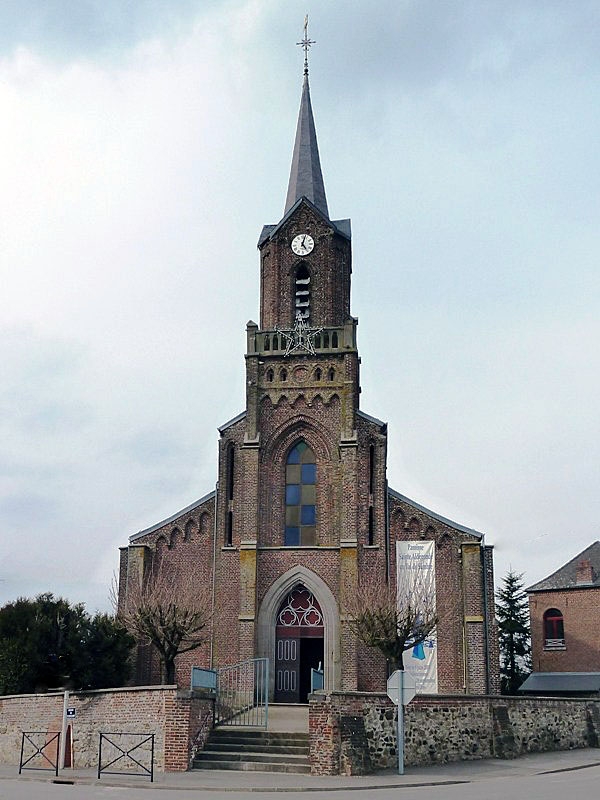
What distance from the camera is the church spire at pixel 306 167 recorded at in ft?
117

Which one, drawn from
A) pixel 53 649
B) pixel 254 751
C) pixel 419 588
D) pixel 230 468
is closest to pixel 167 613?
pixel 53 649

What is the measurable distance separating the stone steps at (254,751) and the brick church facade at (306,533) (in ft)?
28.4

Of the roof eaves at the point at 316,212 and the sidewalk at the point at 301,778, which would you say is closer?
the sidewalk at the point at 301,778

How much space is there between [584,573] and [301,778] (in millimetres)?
27440

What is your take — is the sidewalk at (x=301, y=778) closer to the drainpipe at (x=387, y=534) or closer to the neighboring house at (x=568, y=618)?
the drainpipe at (x=387, y=534)

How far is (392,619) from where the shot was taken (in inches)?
976

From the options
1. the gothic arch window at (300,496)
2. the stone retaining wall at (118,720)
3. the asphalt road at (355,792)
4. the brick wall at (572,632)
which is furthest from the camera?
the brick wall at (572,632)

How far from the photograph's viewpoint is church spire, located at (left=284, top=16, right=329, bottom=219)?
117 ft

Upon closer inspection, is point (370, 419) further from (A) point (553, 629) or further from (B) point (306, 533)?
(A) point (553, 629)

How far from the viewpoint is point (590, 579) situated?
134 ft

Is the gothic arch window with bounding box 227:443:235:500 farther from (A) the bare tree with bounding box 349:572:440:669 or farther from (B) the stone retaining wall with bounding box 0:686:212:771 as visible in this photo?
(B) the stone retaining wall with bounding box 0:686:212:771

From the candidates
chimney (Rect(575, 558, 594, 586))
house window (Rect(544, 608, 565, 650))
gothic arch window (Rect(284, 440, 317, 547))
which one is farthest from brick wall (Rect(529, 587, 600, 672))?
gothic arch window (Rect(284, 440, 317, 547))

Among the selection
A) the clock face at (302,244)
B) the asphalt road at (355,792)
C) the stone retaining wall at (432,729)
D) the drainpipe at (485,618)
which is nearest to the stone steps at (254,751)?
the stone retaining wall at (432,729)

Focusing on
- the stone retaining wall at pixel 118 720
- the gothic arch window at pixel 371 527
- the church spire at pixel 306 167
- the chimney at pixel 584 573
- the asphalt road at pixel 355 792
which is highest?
the church spire at pixel 306 167
